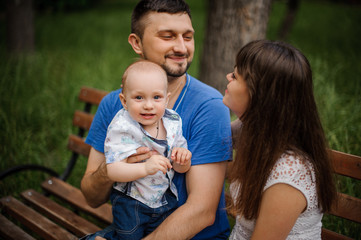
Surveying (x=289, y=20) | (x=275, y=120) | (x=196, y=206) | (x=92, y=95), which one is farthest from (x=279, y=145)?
(x=289, y=20)

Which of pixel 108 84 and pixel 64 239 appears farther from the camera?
pixel 108 84

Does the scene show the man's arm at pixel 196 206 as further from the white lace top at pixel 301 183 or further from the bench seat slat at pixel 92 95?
the bench seat slat at pixel 92 95

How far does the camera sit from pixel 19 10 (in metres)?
6.57

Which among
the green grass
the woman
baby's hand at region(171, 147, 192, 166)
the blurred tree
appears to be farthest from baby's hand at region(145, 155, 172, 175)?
the blurred tree

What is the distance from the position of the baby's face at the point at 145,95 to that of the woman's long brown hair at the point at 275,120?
Answer: 1.44ft

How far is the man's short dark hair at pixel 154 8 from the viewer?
1988mm

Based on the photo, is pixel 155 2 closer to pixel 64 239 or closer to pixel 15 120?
pixel 64 239

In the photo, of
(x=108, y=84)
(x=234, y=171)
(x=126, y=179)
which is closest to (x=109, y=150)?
→ (x=126, y=179)

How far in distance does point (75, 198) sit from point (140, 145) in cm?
138

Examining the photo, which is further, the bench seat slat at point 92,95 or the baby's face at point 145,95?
the bench seat slat at point 92,95

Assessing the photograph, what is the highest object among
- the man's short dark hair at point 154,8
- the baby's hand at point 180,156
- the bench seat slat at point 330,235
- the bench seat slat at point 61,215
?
the man's short dark hair at point 154,8

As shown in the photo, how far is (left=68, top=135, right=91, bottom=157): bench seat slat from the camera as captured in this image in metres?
2.95

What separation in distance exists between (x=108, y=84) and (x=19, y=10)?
3260 mm

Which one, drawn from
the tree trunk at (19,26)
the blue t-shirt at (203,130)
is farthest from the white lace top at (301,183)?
the tree trunk at (19,26)
